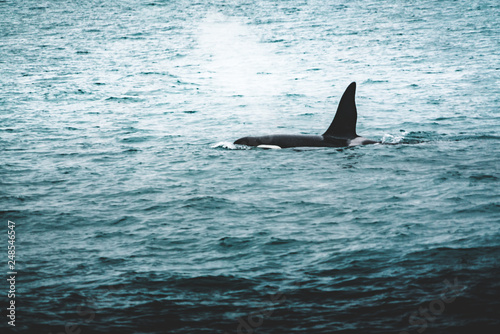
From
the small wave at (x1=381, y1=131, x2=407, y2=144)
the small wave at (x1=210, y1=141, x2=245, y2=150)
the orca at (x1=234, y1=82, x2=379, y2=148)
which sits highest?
the orca at (x1=234, y1=82, x2=379, y2=148)

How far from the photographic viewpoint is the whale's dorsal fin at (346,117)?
15469 millimetres

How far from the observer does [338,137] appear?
52.4 feet

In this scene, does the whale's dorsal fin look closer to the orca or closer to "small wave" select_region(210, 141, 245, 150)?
the orca

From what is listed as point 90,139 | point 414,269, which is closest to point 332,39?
point 90,139

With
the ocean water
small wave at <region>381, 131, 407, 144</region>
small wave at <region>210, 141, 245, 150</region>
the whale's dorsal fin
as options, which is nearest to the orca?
the whale's dorsal fin

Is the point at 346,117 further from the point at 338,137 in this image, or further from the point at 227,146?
the point at 227,146

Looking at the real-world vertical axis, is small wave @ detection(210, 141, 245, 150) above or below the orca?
below

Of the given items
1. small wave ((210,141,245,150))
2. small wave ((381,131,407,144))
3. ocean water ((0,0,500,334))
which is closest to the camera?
ocean water ((0,0,500,334))

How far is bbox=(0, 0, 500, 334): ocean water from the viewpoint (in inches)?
289

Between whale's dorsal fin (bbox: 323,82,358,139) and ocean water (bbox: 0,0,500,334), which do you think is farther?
whale's dorsal fin (bbox: 323,82,358,139)

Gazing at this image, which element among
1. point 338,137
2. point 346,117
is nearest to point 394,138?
point 338,137

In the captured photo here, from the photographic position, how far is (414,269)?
323 inches

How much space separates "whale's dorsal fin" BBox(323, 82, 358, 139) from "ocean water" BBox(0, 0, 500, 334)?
534mm

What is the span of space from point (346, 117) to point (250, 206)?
16.3 ft
